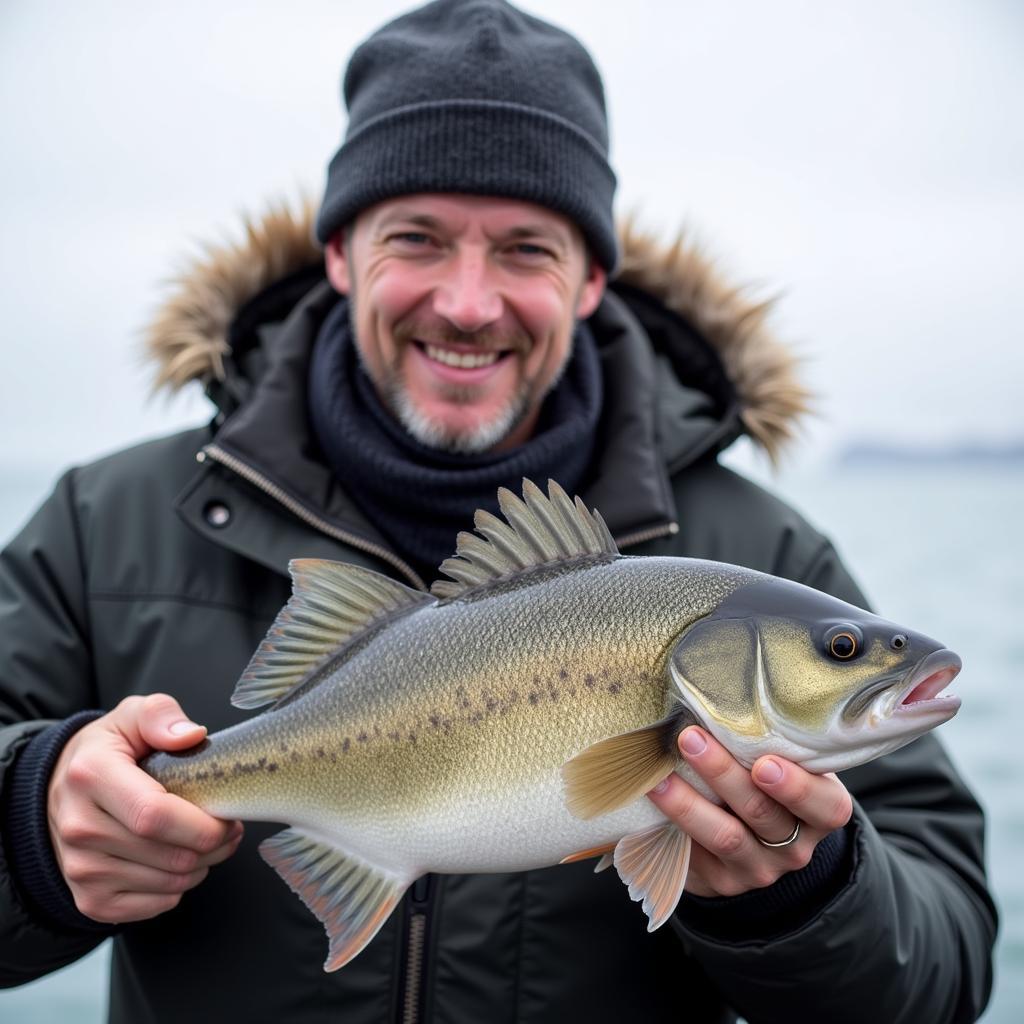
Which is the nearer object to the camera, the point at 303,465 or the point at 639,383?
the point at 303,465

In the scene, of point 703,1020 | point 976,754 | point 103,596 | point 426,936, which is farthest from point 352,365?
point 976,754

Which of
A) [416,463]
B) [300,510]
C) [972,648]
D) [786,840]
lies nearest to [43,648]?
[300,510]

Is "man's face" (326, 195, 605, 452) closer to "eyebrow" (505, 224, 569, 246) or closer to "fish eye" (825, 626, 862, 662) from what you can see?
"eyebrow" (505, 224, 569, 246)

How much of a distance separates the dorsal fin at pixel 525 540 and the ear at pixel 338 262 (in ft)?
4.86

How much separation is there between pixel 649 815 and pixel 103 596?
158cm

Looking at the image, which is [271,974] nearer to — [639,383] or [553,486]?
[553,486]

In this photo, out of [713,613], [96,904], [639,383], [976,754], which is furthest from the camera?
[976,754]

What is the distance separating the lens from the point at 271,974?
237 cm

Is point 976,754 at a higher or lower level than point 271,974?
lower

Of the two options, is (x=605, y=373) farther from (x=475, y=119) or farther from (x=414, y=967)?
(x=414, y=967)

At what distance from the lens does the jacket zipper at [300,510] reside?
254 cm

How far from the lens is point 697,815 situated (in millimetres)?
1703

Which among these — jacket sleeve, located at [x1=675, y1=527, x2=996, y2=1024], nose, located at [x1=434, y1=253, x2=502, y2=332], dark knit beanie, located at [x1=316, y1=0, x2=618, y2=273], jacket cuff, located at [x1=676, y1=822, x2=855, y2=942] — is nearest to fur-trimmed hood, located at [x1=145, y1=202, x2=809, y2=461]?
dark knit beanie, located at [x1=316, y1=0, x2=618, y2=273]

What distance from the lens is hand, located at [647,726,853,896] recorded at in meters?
1.64
